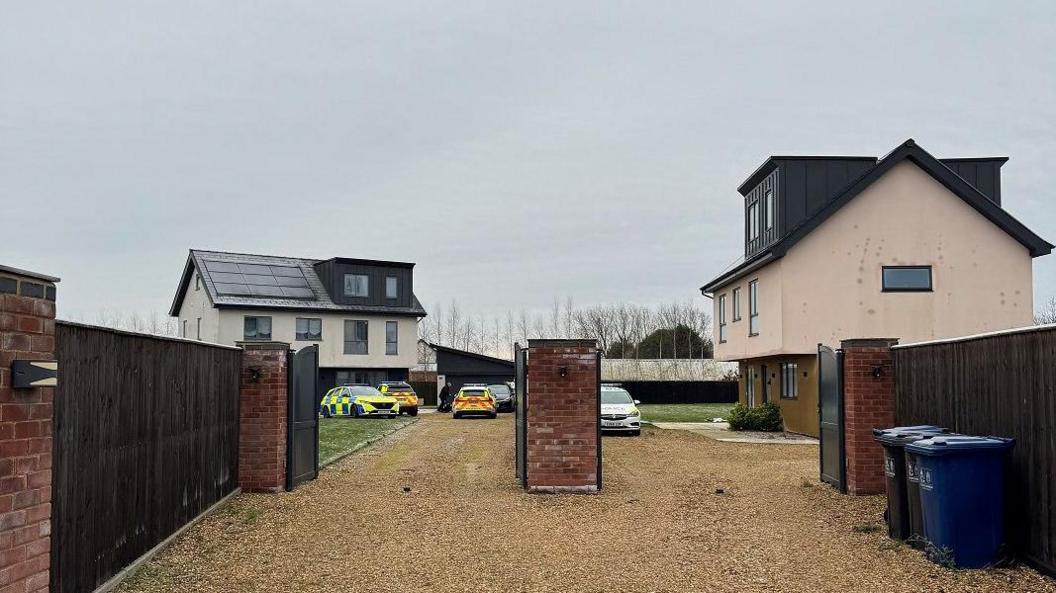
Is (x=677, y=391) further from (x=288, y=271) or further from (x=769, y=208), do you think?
(x=769, y=208)

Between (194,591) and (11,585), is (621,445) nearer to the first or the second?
(194,591)

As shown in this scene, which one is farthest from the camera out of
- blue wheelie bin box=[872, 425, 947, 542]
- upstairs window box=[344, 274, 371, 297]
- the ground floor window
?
upstairs window box=[344, 274, 371, 297]

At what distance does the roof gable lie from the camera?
80.0 feet

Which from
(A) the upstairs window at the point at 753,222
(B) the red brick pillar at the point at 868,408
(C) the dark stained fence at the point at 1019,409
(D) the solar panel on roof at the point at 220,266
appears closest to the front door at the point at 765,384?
(A) the upstairs window at the point at 753,222

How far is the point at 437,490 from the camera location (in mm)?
13367

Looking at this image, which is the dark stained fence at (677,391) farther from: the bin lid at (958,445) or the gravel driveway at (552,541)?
the bin lid at (958,445)

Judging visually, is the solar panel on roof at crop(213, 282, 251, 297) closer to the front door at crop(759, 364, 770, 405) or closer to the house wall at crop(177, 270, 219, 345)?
the house wall at crop(177, 270, 219, 345)

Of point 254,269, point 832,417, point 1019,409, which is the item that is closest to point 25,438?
point 1019,409

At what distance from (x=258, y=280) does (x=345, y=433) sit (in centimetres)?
2527

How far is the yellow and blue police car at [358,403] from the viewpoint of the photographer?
3606cm

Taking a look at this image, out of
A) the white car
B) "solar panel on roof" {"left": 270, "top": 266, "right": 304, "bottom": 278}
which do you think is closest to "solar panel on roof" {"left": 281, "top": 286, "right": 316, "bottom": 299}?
"solar panel on roof" {"left": 270, "top": 266, "right": 304, "bottom": 278}

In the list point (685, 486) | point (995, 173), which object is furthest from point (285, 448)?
point (995, 173)

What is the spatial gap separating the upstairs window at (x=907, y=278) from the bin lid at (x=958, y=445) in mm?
17288

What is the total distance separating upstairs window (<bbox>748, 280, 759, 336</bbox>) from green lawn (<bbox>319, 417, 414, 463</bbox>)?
34.2ft
